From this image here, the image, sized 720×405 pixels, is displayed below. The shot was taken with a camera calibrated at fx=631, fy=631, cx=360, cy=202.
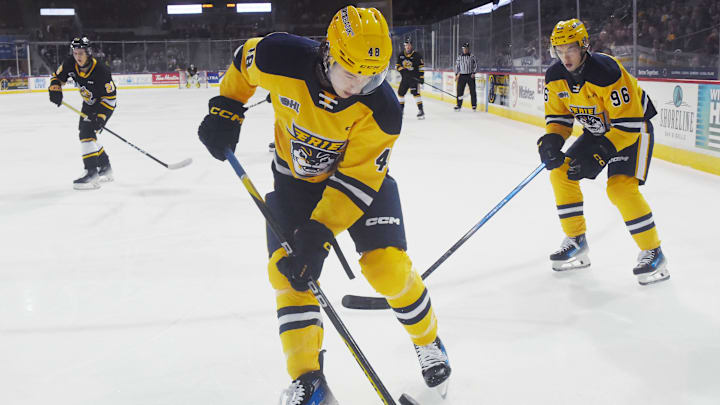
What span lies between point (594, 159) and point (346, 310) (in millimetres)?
1221

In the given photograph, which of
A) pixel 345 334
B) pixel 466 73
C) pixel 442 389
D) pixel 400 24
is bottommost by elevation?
pixel 442 389

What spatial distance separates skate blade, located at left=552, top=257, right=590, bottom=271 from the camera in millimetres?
2932

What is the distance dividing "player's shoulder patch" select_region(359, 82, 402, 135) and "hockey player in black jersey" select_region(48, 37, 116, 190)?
13.0 feet

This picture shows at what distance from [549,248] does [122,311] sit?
83.2 inches

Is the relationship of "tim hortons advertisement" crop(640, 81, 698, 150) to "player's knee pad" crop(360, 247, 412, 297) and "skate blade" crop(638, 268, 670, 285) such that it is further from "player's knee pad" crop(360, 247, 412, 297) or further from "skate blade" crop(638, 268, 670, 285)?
"player's knee pad" crop(360, 247, 412, 297)

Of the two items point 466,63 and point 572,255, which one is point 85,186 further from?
point 466,63

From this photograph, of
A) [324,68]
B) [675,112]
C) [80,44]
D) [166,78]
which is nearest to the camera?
[324,68]

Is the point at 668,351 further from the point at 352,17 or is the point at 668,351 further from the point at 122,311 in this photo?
the point at 122,311

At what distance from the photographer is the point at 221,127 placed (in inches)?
74.6

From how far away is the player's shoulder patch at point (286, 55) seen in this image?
1.65m

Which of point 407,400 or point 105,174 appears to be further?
point 105,174

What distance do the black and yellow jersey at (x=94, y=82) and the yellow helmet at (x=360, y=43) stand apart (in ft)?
13.5

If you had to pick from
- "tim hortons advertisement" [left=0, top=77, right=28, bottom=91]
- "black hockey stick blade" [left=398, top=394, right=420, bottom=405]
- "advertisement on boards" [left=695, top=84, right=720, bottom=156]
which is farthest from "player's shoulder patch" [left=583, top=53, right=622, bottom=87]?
"tim hortons advertisement" [left=0, top=77, right=28, bottom=91]

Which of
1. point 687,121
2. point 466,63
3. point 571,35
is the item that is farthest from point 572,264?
point 466,63
